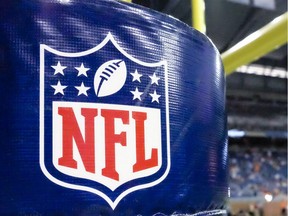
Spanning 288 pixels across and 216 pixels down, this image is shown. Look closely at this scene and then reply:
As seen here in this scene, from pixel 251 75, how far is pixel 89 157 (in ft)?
39.4

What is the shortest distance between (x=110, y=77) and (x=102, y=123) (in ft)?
0.44

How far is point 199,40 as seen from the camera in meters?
1.58

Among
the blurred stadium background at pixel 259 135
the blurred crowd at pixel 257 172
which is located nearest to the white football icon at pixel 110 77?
the blurred stadium background at pixel 259 135

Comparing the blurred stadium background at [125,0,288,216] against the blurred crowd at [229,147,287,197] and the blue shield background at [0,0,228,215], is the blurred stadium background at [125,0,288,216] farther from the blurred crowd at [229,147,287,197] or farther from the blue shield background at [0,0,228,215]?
the blue shield background at [0,0,228,215]

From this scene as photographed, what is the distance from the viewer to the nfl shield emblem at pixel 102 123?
4.00ft

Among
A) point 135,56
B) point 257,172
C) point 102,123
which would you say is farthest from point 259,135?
point 102,123

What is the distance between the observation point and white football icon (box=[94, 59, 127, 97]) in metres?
A: 1.29

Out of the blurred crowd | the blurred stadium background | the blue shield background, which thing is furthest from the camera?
the blurred crowd

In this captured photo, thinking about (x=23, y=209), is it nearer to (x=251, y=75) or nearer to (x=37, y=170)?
(x=37, y=170)

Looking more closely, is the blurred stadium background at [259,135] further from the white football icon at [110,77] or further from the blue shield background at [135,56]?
the white football icon at [110,77]

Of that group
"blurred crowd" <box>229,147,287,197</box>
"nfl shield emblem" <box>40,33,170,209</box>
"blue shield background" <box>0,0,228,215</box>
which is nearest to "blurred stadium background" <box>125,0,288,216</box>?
"blurred crowd" <box>229,147,287,197</box>

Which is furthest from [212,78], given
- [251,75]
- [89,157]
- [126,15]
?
[251,75]

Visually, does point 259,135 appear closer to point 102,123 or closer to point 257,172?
point 257,172

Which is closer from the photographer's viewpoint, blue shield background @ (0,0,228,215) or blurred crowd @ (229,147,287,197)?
blue shield background @ (0,0,228,215)
